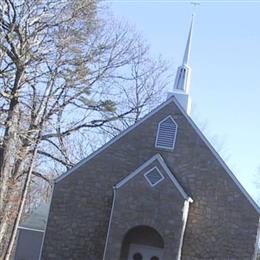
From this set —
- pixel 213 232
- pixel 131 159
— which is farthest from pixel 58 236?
pixel 213 232

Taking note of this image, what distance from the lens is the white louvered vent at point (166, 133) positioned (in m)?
23.1

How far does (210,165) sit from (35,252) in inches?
419

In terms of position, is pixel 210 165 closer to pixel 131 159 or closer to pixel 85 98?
pixel 131 159

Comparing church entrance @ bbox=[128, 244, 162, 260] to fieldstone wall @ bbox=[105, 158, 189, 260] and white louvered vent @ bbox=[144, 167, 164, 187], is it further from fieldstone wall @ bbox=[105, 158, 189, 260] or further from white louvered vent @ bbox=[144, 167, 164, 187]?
white louvered vent @ bbox=[144, 167, 164, 187]

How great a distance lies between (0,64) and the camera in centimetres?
2241

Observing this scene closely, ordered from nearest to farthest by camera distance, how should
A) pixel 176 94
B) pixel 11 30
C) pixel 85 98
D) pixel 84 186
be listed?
pixel 11 30
pixel 84 186
pixel 176 94
pixel 85 98

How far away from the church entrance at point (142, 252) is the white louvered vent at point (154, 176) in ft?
8.50

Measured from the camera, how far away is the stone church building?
837 inches

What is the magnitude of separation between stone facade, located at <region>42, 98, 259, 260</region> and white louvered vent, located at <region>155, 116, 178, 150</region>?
6.5 inches

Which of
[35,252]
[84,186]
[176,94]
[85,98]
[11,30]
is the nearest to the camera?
[11,30]

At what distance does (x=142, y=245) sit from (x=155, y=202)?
2.18m

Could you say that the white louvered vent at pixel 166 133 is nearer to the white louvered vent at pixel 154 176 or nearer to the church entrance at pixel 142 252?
the white louvered vent at pixel 154 176

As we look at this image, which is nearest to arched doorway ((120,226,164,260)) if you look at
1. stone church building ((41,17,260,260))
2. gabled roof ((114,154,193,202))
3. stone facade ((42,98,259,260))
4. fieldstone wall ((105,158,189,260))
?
stone church building ((41,17,260,260))

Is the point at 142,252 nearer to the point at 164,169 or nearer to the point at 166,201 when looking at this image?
the point at 166,201
